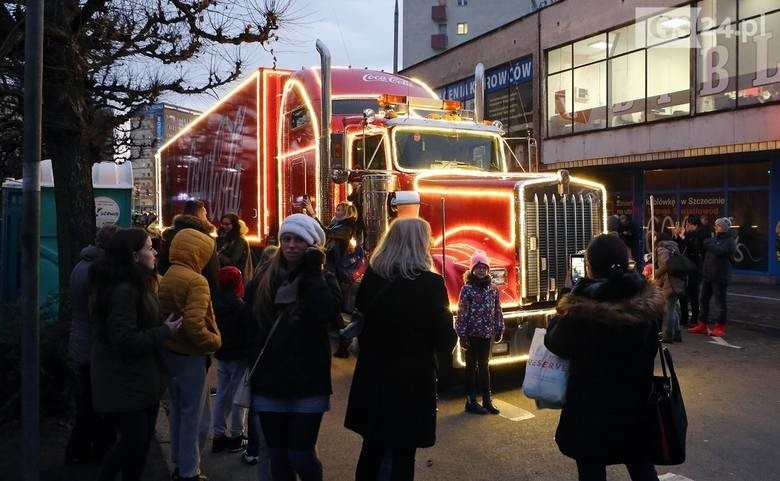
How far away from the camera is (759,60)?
17.1m

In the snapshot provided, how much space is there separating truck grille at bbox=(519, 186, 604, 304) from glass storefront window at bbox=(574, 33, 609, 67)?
1481 cm

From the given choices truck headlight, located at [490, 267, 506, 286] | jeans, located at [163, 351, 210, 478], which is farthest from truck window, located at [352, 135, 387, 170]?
jeans, located at [163, 351, 210, 478]

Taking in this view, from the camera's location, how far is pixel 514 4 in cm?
6019

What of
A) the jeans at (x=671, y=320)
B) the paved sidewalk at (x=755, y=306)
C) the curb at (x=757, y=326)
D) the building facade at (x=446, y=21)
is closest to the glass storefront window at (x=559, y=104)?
the paved sidewalk at (x=755, y=306)

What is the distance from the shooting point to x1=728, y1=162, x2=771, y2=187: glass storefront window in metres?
18.2

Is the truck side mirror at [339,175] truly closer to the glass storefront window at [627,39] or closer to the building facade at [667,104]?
the building facade at [667,104]

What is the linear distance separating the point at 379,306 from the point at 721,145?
1660 cm

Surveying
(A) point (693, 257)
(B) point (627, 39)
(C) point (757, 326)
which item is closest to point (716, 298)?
(A) point (693, 257)

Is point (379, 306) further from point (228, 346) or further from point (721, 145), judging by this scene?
point (721, 145)

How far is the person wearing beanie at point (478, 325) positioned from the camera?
262 inches

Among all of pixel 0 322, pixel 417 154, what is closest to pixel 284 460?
pixel 0 322

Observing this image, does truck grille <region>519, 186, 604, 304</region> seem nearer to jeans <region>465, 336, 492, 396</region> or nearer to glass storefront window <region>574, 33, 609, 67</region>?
jeans <region>465, 336, 492, 396</region>

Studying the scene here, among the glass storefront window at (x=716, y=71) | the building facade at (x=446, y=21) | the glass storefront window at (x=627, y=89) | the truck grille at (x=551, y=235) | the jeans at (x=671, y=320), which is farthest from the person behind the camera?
the building facade at (x=446, y=21)

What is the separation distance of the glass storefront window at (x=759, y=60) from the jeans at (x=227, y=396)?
50.6 ft
